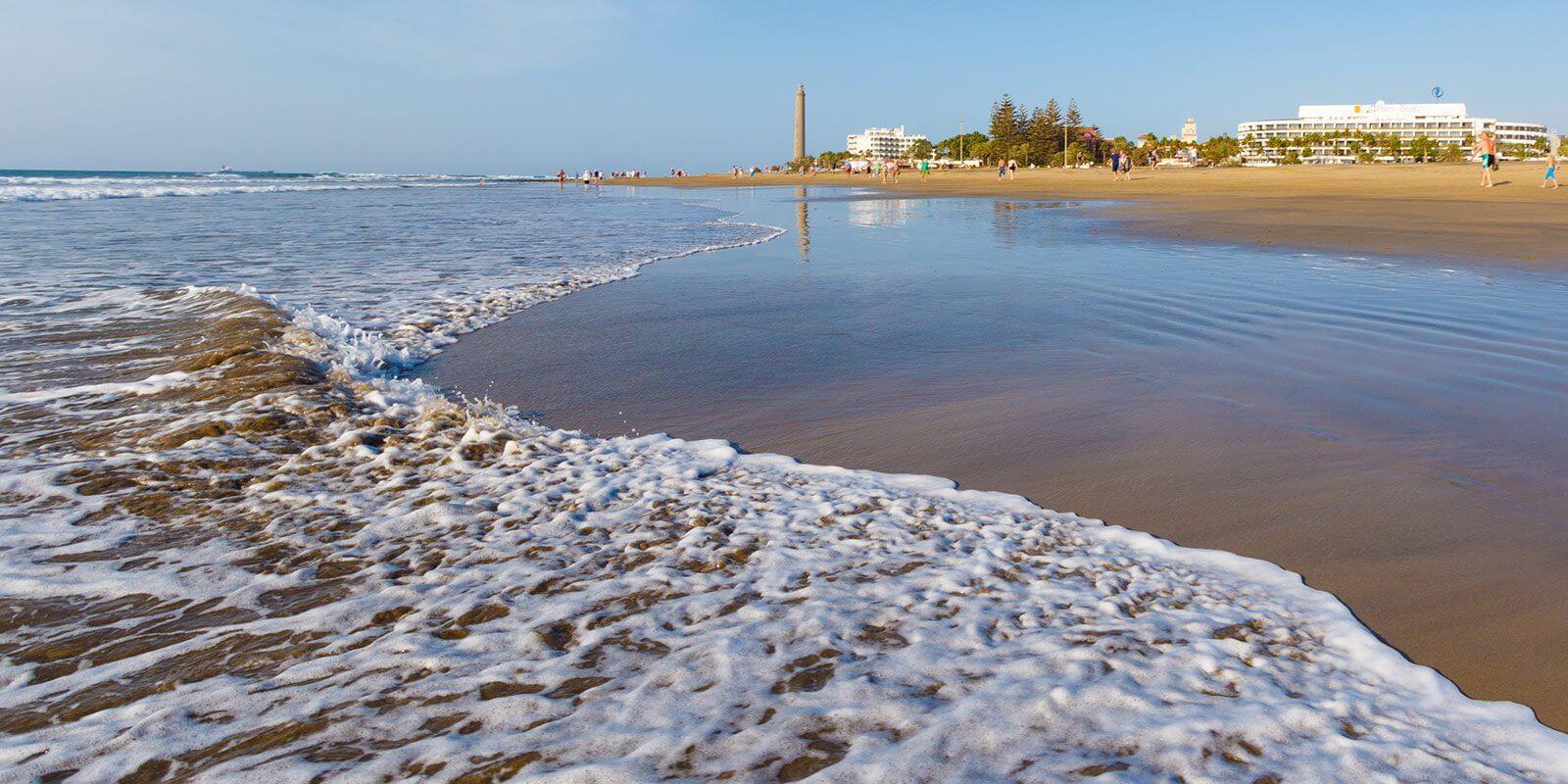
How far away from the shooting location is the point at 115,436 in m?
4.43

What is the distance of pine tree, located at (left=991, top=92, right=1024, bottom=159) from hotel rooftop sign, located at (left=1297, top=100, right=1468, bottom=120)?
93870mm

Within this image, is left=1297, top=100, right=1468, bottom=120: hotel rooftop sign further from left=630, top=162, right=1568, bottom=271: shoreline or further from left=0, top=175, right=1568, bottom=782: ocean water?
left=0, top=175, right=1568, bottom=782: ocean water

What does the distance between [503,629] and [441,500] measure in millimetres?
1271

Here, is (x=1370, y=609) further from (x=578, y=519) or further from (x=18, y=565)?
(x=18, y=565)

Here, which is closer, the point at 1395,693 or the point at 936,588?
the point at 1395,693

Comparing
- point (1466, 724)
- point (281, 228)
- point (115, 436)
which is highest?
point (281, 228)

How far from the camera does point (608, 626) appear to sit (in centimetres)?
262

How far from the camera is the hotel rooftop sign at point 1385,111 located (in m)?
138

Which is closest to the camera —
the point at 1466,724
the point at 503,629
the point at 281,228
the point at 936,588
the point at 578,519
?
the point at 1466,724

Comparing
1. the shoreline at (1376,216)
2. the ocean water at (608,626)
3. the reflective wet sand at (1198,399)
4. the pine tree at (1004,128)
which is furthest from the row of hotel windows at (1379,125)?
the ocean water at (608,626)

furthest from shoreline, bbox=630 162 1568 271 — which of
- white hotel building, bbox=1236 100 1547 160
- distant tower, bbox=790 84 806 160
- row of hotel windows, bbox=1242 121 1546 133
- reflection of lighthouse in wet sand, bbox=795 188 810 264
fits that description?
row of hotel windows, bbox=1242 121 1546 133

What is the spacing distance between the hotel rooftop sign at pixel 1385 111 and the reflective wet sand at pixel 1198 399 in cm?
Result: 16668

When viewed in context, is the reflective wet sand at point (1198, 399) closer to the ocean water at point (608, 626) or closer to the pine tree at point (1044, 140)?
the ocean water at point (608, 626)

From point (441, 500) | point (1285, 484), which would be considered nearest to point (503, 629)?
point (441, 500)
